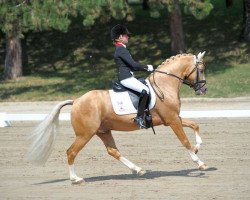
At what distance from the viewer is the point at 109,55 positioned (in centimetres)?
3159

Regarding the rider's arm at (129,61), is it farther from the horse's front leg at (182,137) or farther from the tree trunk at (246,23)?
the tree trunk at (246,23)

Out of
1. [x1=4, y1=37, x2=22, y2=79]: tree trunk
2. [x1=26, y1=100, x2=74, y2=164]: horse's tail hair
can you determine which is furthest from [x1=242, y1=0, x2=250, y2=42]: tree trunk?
[x1=26, y1=100, x2=74, y2=164]: horse's tail hair

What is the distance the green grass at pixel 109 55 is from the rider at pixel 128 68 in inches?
473

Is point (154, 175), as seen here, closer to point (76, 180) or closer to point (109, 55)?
point (76, 180)

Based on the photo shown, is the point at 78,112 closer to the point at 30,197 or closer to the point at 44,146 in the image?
the point at 44,146

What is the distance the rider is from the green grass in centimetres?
1203

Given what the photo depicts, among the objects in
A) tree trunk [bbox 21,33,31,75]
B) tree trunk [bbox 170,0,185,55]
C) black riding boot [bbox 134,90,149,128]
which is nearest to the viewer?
black riding boot [bbox 134,90,149,128]

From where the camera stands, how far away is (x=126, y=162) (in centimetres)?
1111

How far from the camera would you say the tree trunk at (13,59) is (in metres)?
29.1

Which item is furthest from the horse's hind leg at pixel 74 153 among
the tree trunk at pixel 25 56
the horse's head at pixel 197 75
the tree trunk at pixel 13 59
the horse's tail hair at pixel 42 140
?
the tree trunk at pixel 25 56

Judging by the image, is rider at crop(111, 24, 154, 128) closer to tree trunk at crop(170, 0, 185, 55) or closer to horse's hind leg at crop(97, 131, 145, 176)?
horse's hind leg at crop(97, 131, 145, 176)

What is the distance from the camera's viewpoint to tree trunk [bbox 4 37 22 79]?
2912 cm

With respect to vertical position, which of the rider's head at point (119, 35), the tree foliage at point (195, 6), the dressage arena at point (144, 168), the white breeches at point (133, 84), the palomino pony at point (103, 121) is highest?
the rider's head at point (119, 35)

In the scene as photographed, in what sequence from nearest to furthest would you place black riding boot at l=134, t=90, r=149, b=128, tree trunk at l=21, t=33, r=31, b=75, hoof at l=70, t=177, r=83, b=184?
1. hoof at l=70, t=177, r=83, b=184
2. black riding boot at l=134, t=90, r=149, b=128
3. tree trunk at l=21, t=33, r=31, b=75
